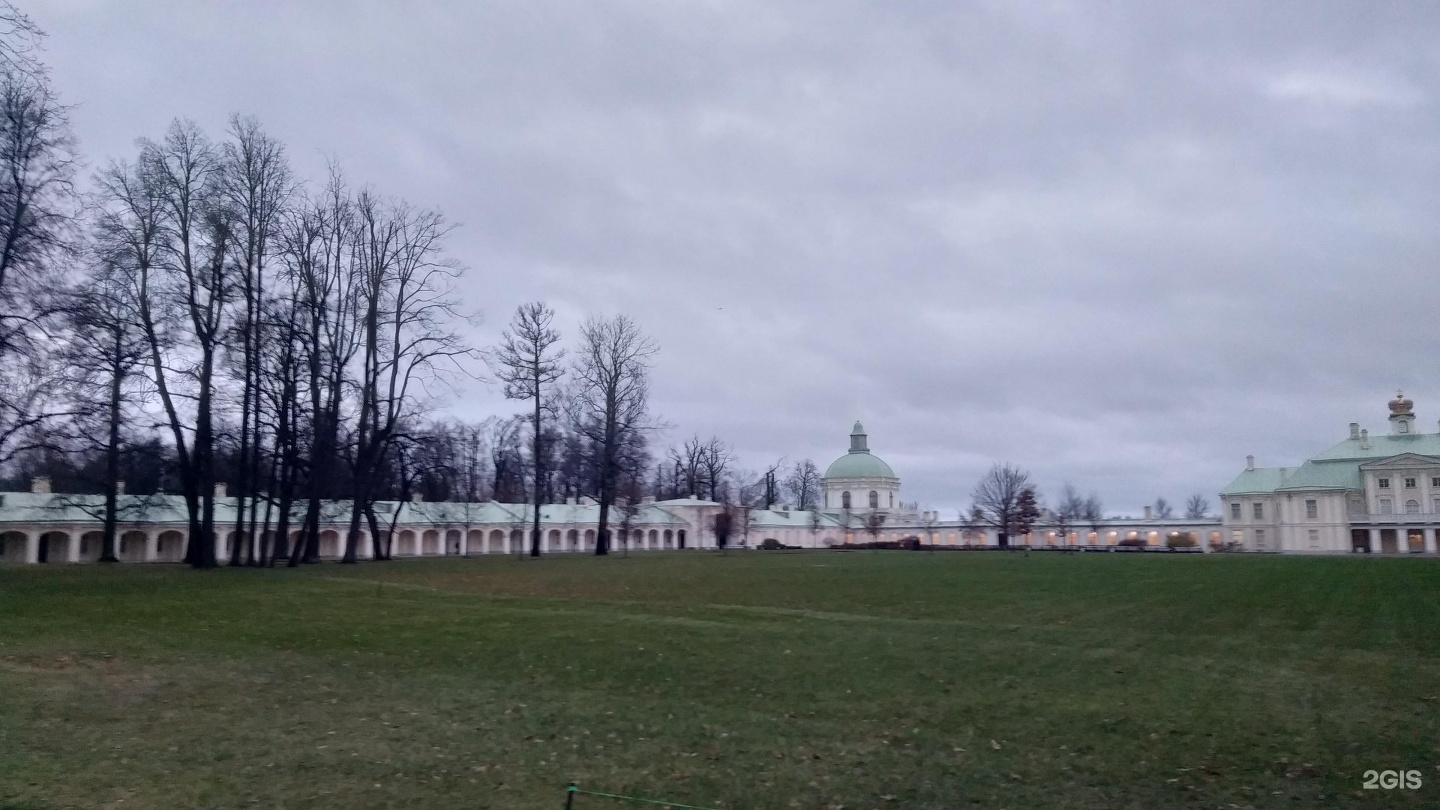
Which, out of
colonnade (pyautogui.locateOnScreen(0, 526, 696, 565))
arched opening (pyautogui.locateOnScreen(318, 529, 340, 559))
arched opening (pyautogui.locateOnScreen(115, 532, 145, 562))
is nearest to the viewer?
colonnade (pyautogui.locateOnScreen(0, 526, 696, 565))

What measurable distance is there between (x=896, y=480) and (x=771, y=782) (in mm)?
125065

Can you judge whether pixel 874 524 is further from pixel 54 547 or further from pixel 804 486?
pixel 54 547

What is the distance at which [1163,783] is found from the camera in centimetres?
774

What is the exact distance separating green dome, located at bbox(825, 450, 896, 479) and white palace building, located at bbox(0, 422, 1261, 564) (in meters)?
0.18

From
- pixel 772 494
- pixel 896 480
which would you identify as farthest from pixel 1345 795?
pixel 896 480

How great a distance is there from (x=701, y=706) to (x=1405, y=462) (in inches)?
3937

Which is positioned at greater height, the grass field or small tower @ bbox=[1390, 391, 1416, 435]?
small tower @ bbox=[1390, 391, 1416, 435]

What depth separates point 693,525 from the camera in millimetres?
96375

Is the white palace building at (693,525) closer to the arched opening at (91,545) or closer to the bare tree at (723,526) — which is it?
the arched opening at (91,545)

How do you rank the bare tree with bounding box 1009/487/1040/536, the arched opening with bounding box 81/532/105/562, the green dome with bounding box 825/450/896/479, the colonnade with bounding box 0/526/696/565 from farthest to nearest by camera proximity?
the green dome with bounding box 825/450/896/479, the bare tree with bounding box 1009/487/1040/536, the arched opening with bounding box 81/532/105/562, the colonnade with bounding box 0/526/696/565

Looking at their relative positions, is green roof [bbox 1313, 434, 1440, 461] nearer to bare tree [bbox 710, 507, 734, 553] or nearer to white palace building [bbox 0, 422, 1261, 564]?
white palace building [bbox 0, 422, 1261, 564]

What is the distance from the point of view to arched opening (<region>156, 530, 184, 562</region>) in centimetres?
6011

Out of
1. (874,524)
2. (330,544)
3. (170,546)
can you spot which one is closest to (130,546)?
(170,546)

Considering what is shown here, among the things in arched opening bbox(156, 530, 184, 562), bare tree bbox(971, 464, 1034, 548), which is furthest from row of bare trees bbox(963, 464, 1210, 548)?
arched opening bbox(156, 530, 184, 562)
